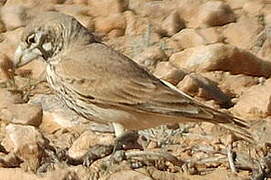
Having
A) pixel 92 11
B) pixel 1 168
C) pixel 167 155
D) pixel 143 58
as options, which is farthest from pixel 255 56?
pixel 1 168

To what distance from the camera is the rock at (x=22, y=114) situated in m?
7.51

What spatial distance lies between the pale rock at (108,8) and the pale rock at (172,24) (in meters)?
0.50

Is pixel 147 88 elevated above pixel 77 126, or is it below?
above

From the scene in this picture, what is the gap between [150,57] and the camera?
28.5ft

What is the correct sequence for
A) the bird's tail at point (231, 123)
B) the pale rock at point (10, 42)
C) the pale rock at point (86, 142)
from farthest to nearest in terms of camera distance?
1. the pale rock at point (10, 42)
2. the pale rock at point (86, 142)
3. the bird's tail at point (231, 123)

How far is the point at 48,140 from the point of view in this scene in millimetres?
7223

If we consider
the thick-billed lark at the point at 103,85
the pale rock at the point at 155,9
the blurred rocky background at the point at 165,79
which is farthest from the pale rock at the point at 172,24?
the thick-billed lark at the point at 103,85

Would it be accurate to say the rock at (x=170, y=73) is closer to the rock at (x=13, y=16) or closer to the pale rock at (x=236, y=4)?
the rock at (x=13, y=16)

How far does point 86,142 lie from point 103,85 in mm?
576

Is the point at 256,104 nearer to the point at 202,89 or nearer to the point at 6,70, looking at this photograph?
the point at 202,89

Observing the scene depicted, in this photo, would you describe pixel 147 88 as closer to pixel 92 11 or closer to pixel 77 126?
pixel 77 126

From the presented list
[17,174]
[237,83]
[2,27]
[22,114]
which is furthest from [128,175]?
[2,27]

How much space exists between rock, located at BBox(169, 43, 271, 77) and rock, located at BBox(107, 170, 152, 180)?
99.9 inches

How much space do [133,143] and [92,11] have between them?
306cm
